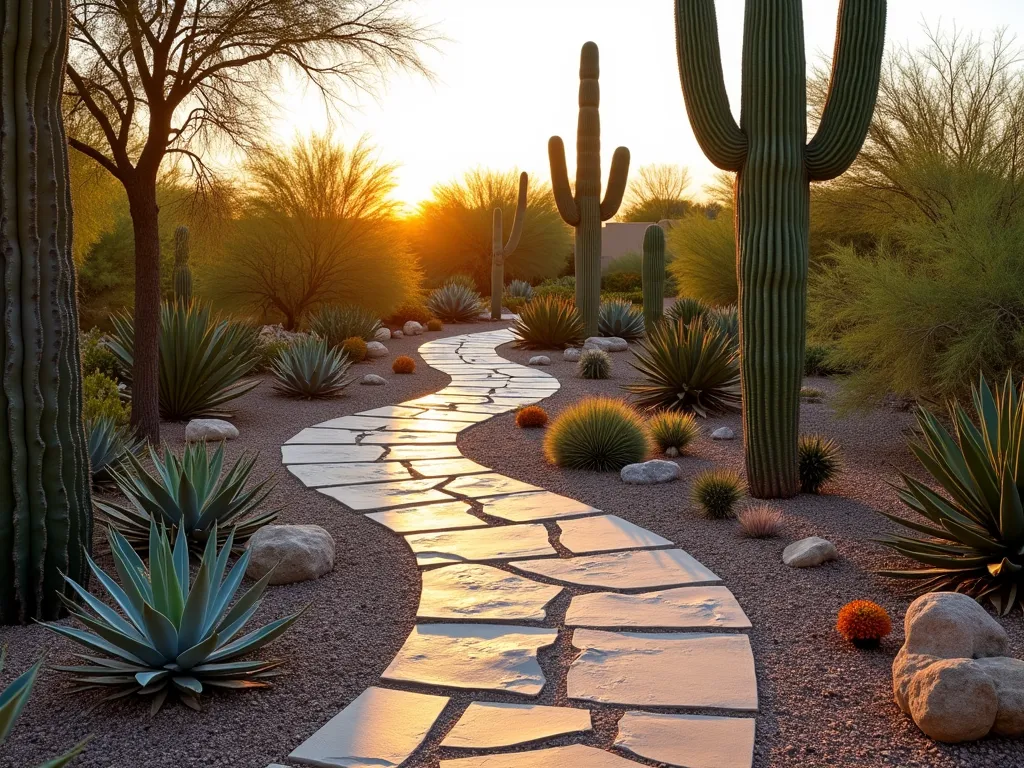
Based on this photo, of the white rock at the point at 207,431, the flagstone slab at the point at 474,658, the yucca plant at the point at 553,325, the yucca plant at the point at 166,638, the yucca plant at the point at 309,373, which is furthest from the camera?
the yucca plant at the point at 553,325

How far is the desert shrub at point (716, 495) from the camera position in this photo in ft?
19.6

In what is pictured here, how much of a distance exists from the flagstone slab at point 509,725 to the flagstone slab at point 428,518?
2.33m

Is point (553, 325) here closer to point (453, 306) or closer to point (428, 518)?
point (453, 306)

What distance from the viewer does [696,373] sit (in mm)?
9992

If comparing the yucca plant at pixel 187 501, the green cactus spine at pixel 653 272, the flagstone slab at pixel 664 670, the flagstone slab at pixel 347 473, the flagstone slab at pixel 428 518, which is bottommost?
the flagstone slab at pixel 664 670

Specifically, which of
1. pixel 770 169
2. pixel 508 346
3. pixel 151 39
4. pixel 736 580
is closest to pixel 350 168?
pixel 508 346

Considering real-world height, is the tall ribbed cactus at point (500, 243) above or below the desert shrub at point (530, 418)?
above

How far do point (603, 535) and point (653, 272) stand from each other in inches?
→ 454

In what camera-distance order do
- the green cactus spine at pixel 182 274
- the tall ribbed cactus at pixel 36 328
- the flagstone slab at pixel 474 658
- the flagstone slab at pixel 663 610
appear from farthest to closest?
the green cactus spine at pixel 182 274 → the flagstone slab at pixel 663 610 → the tall ribbed cactus at pixel 36 328 → the flagstone slab at pixel 474 658

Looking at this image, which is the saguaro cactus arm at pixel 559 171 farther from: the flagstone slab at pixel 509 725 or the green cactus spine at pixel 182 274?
the flagstone slab at pixel 509 725

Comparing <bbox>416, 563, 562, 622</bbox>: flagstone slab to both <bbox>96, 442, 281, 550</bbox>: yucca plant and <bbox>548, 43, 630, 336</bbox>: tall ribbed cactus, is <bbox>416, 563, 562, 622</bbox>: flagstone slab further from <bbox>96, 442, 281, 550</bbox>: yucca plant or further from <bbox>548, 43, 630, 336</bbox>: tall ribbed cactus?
<bbox>548, 43, 630, 336</bbox>: tall ribbed cactus

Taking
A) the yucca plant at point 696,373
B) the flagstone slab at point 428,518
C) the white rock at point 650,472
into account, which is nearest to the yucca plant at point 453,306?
the yucca plant at point 696,373

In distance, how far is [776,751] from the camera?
3.08 m

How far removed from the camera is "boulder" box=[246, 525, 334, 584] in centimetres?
471
